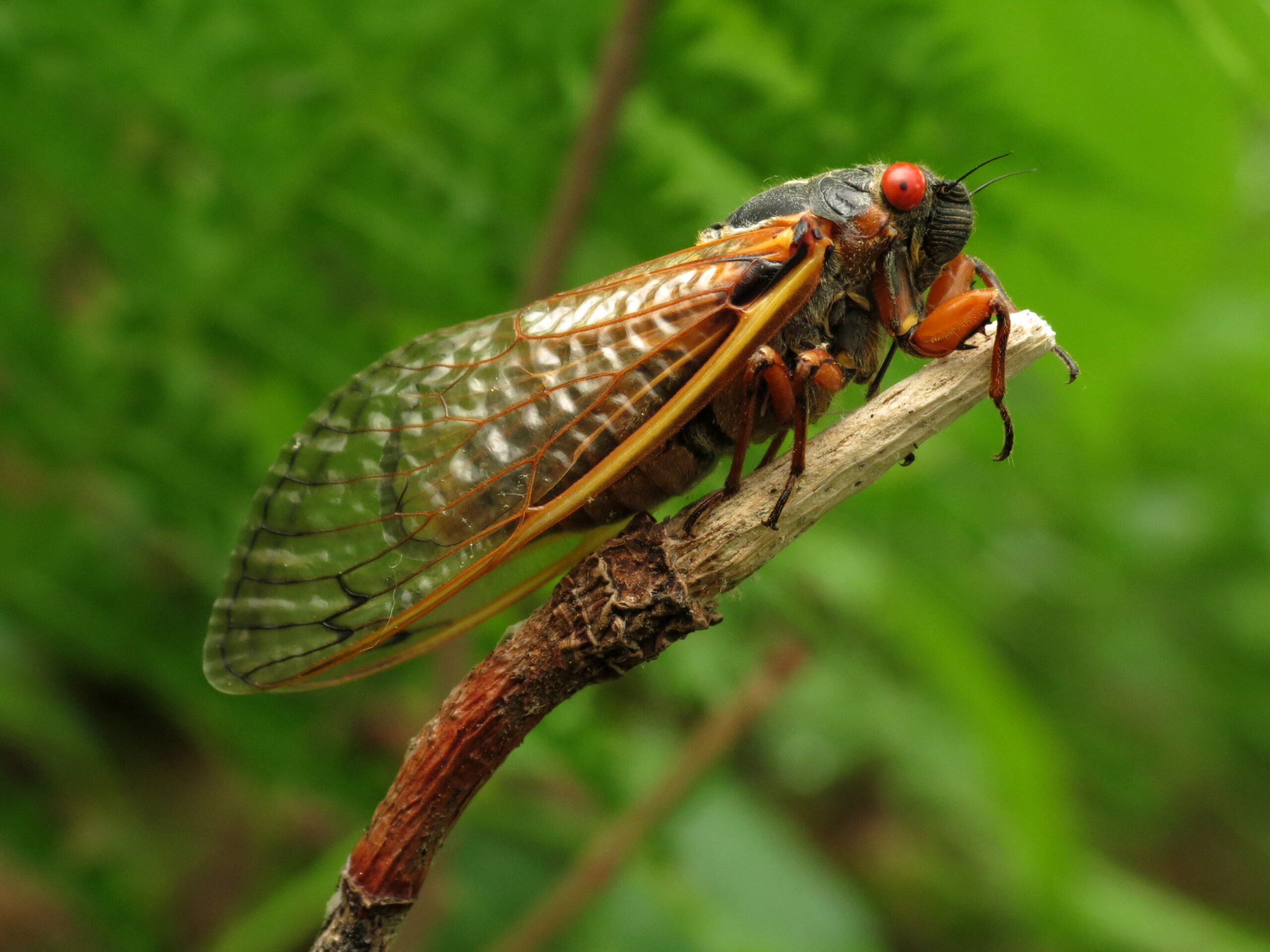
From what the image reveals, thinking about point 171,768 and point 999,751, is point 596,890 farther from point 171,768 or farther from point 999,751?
point 171,768

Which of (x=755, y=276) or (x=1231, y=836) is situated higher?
(x=755, y=276)

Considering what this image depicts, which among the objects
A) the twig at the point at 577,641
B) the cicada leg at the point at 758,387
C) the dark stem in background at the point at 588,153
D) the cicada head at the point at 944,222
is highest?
the dark stem in background at the point at 588,153

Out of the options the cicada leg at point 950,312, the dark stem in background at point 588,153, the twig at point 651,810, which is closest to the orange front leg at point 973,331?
the cicada leg at point 950,312

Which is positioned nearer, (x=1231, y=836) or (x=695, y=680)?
(x=695, y=680)

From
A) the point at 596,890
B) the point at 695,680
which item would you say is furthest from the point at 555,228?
the point at 596,890

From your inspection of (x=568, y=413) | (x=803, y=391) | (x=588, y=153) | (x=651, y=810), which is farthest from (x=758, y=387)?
→ (x=651, y=810)

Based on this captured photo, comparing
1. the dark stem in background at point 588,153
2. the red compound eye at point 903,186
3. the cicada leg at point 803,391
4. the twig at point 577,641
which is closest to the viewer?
the twig at point 577,641

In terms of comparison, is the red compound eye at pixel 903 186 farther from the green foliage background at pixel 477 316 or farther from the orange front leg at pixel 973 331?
the green foliage background at pixel 477 316
